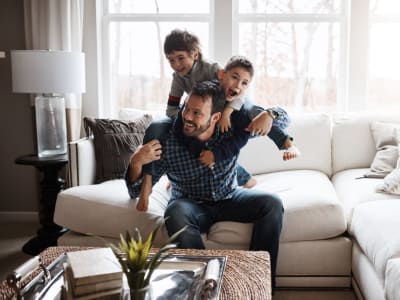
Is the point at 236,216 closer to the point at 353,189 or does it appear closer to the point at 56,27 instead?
the point at 353,189

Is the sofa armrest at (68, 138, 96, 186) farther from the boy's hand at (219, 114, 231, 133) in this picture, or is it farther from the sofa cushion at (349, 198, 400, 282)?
the sofa cushion at (349, 198, 400, 282)

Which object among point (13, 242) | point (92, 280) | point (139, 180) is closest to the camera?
point (92, 280)

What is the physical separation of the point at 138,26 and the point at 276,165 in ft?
4.81

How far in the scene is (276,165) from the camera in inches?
124

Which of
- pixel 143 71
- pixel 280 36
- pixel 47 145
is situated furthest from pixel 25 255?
pixel 280 36

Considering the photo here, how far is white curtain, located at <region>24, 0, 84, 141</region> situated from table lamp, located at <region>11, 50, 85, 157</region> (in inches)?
10.5

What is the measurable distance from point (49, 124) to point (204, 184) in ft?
4.11

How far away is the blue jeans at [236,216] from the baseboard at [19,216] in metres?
Result: 1.84

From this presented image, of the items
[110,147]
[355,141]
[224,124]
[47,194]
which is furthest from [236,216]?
[47,194]

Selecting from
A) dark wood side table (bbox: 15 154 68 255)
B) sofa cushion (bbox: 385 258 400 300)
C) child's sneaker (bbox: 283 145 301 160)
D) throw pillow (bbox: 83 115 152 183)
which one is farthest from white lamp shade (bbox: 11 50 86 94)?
sofa cushion (bbox: 385 258 400 300)

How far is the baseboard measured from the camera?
151 inches

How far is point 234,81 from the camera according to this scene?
2.21m

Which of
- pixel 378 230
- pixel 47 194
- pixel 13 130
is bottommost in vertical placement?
pixel 47 194

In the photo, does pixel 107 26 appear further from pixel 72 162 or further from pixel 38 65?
pixel 72 162
